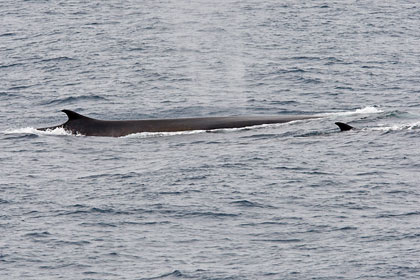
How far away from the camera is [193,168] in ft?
101

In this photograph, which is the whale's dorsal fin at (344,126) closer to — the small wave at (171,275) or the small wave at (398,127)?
the small wave at (398,127)

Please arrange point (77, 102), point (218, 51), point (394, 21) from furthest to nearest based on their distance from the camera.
A: point (394, 21), point (218, 51), point (77, 102)

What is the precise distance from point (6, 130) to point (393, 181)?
1630 centimetres

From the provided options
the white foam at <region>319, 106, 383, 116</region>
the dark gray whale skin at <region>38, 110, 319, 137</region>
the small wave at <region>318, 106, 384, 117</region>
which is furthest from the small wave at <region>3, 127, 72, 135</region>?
the white foam at <region>319, 106, 383, 116</region>

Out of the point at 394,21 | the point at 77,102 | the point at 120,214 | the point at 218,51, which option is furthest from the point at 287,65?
the point at 120,214

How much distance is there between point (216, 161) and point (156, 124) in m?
Answer: 6.34

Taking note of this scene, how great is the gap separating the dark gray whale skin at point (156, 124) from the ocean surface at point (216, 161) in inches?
26.8

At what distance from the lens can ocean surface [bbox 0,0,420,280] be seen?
23.2 m

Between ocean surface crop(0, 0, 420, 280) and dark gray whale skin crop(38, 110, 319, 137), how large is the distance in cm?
68

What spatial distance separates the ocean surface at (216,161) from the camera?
23250 mm

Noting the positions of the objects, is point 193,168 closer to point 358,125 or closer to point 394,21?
point 358,125

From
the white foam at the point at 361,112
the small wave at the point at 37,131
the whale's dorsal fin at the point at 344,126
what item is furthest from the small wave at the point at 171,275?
the white foam at the point at 361,112

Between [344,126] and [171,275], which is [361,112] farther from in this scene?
[171,275]

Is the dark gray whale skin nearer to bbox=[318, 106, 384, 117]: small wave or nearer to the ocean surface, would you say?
the ocean surface
